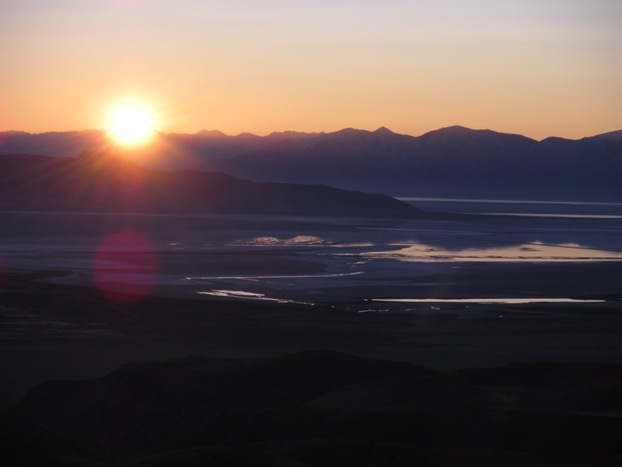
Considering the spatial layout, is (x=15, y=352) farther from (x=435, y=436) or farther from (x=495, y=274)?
(x=495, y=274)

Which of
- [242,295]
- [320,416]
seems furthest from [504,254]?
[320,416]

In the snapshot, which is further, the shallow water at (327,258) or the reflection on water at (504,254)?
the reflection on water at (504,254)

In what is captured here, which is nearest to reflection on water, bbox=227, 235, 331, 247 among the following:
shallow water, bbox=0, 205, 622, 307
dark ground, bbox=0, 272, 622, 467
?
shallow water, bbox=0, 205, 622, 307

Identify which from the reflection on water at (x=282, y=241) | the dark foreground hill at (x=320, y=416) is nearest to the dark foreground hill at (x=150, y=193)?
the reflection on water at (x=282, y=241)

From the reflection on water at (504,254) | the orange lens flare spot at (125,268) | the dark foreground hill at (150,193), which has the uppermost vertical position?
the dark foreground hill at (150,193)

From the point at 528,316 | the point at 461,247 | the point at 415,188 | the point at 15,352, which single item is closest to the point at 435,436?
the point at 15,352

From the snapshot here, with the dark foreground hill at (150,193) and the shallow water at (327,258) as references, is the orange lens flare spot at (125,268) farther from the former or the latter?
the dark foreground hill at (150,193)

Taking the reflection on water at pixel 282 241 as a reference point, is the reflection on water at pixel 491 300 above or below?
below
